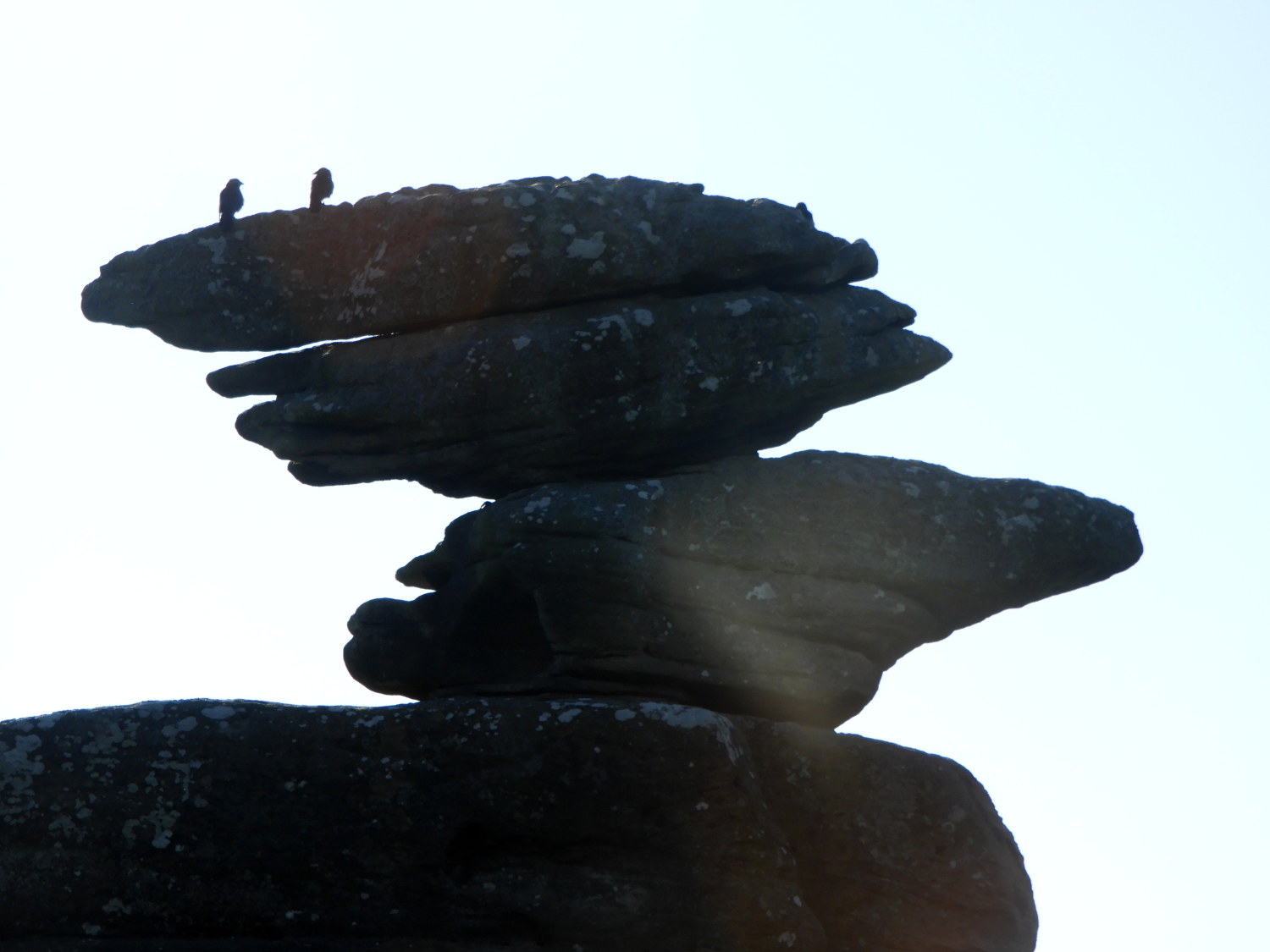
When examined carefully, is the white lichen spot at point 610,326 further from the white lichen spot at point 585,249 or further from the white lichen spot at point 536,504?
the white lichen spot at point 536,504

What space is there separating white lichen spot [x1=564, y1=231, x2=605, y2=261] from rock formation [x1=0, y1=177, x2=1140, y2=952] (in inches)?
2.0

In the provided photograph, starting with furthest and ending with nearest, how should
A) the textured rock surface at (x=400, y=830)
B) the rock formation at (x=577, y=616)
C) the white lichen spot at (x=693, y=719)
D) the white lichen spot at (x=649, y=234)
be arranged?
1. the white lichen spot at (x=649, y=234)
2. the white lichen spot at (x=693, y=719)
3. the rock formation at (x=577, y=616)
4. the textured rock surface at (x=400, y=830)

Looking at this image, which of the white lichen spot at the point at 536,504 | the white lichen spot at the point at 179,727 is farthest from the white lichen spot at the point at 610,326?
the white lichen spot at the point at 179,727

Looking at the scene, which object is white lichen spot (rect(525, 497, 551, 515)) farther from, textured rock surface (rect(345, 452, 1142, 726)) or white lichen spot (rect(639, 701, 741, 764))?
white lichen spot (rect(639, 701, 741, 764))

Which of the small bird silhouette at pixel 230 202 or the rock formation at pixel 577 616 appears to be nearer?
the rock formation at pixel 577 616

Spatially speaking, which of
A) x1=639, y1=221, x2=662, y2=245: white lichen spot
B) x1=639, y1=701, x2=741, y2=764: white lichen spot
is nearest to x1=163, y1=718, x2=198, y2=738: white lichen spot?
x1=639, y1=701, x2=741, y2=764: white lichen spot

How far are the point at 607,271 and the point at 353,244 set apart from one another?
2662mm

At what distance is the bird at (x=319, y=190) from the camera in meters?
22.1

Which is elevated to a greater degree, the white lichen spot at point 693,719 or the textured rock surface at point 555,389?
the textured rock surface at point 555,389

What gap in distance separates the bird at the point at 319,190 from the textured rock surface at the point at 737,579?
369cm

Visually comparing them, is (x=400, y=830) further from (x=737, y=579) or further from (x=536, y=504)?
(x=737, y=579)

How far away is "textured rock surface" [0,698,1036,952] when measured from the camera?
1883 centimetres

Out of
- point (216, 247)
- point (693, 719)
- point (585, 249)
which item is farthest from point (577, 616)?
point (216, 247)

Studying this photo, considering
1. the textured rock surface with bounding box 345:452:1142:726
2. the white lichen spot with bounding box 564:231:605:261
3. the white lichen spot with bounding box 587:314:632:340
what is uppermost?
the white lichen spot with bounding box 564:231:605:261
